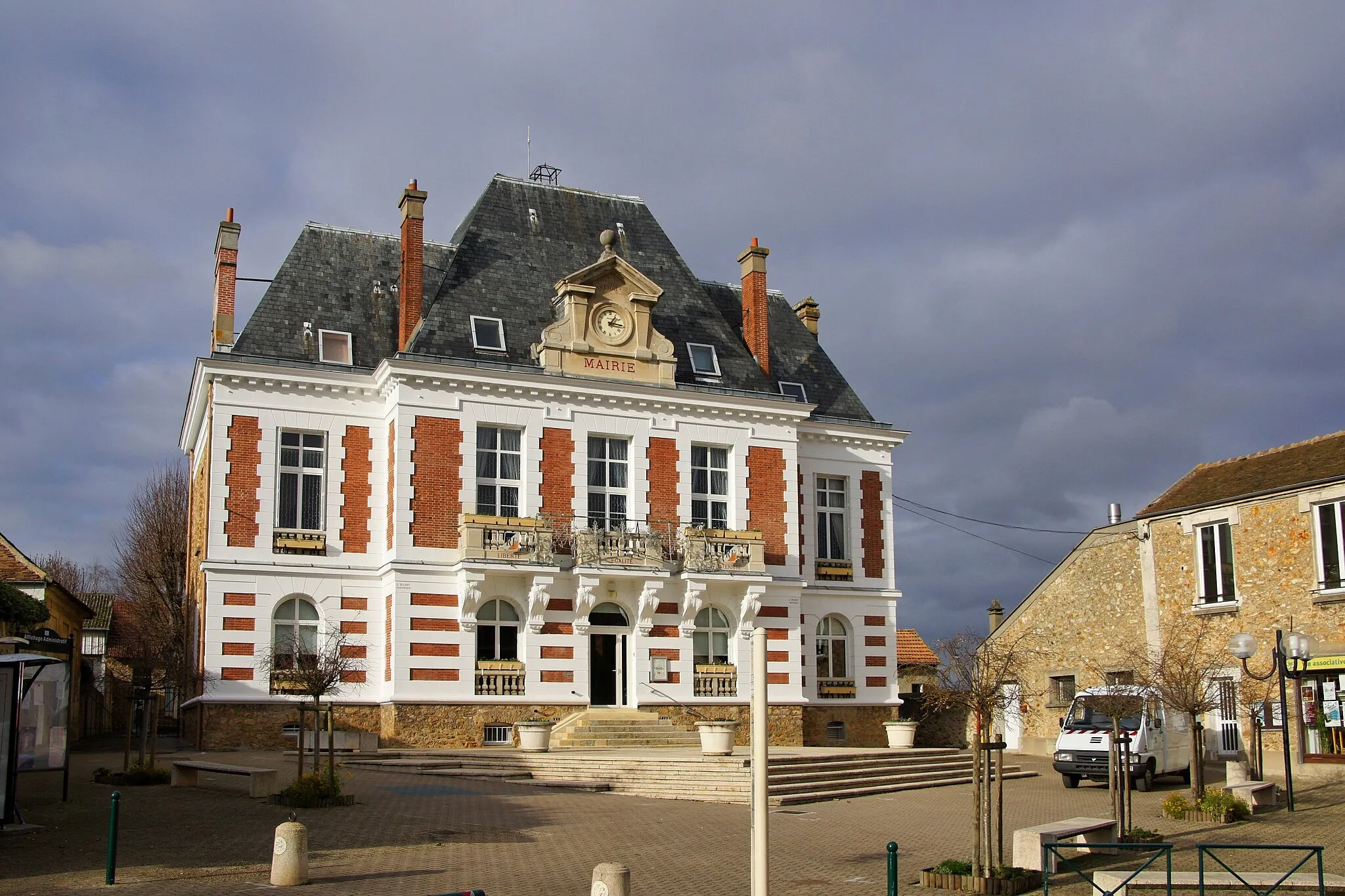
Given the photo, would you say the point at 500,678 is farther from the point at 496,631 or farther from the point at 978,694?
the point at 978,694

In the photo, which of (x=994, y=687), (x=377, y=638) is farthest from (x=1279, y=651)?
(x=377, y=638)

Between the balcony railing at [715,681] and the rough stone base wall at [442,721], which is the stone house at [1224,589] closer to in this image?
the balcony railing at [715,681]

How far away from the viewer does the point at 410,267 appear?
102ft

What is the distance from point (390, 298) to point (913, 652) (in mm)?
24928

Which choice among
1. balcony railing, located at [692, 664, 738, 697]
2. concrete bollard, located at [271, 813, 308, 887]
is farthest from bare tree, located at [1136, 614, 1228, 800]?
concrete bollard, located at [271, 813, 308, 887]

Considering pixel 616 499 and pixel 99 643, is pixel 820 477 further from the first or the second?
pixel 99 643

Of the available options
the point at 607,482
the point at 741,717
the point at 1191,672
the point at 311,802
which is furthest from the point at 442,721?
the point at 1191,672

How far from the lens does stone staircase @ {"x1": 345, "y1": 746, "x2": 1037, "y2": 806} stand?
22734 mm

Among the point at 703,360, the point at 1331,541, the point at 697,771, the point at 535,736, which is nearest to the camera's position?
the point at 697,771

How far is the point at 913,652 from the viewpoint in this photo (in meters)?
48.0

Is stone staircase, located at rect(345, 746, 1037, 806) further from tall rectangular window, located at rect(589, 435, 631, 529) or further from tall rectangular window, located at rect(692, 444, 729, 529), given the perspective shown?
tall rectangular window, located at rect(692, 444, 729, 529)

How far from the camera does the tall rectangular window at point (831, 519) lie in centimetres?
3541

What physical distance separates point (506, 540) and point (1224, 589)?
54.2 feet

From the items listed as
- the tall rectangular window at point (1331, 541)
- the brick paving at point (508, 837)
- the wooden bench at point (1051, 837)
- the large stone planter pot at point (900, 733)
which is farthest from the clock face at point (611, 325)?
the wooden bench at point (1051, 837)
